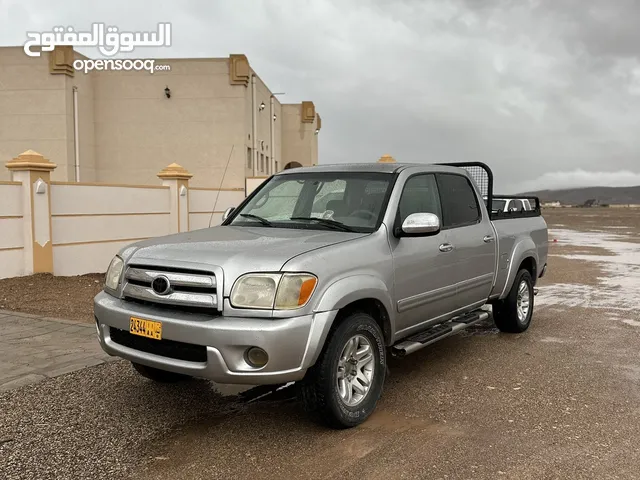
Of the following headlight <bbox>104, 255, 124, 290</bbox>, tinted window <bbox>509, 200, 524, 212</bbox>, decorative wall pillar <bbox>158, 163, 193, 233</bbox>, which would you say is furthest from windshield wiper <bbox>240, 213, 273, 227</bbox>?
decorative wall pillar <bbox>158, 163, 193, 233</bbox>

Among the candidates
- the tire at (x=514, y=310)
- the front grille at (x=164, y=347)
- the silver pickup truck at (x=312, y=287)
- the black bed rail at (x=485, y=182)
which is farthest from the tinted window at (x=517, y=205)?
the front grille at (x=164, y=347)

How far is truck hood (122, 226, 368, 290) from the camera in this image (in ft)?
12.5

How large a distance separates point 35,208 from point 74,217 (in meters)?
0.98

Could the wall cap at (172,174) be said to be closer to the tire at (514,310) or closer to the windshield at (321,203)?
the windshield at (321,203)

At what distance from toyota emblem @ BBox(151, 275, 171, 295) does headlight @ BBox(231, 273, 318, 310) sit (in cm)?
48

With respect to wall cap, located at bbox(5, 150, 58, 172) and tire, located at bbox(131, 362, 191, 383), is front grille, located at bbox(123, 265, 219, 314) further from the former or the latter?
wall cap, located at bbox(5, 150, 58, 172)

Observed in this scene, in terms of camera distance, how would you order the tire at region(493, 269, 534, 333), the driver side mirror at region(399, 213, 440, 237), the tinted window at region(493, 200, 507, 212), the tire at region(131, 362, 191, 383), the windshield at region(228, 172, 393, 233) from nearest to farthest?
the driver side mirror at region(399, 213, 440, 237)
the windshield at region(228, 172, 393, 233)
the tire at region(131, 362, 191, 383)
the tire at region(493, 269, 534, 333)
the tinted window at region(493, 200, 507, 212)

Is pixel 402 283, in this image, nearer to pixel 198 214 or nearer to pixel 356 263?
pixel 356 263

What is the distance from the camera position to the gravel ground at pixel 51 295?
8.31 m

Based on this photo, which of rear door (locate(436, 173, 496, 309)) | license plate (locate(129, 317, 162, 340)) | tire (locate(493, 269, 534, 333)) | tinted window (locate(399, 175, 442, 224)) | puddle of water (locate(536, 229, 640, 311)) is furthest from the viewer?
puddle of water (locate(536, 229, 640, 311))

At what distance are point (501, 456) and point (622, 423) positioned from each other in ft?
3.77

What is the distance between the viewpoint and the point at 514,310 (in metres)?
6.87

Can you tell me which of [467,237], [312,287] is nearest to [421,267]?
[467,237]

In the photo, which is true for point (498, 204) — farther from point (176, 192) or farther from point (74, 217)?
point (176, 192)
